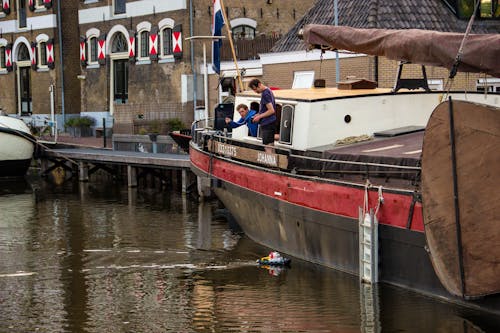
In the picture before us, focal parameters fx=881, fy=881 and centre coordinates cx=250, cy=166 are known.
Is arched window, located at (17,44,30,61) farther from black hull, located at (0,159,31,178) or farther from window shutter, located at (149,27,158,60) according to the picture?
black hull, located at (0,159,31,178)

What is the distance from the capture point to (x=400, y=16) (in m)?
24.5

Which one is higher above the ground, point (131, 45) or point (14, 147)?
point (131, 45)

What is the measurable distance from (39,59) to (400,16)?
21.6 metres

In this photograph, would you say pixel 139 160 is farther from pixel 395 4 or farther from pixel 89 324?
pixel 89 324

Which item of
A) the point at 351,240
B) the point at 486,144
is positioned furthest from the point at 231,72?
the point at 486,144

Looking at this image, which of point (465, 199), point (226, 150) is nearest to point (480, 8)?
point (226, 150)

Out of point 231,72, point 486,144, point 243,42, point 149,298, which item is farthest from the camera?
point 243,42

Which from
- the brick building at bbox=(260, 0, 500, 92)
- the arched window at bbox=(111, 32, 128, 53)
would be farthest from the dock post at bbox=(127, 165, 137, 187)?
the arched window at bbox=(111, 32, 128, 53)

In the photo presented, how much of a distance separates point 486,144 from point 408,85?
484 centimetres

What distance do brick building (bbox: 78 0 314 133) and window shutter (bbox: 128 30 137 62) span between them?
4 centimetres

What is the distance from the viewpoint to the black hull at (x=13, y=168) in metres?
30.6

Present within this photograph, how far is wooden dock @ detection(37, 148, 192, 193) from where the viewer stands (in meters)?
25.4

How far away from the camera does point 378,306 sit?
39.9 ft

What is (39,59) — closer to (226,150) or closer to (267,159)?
(226,150)
